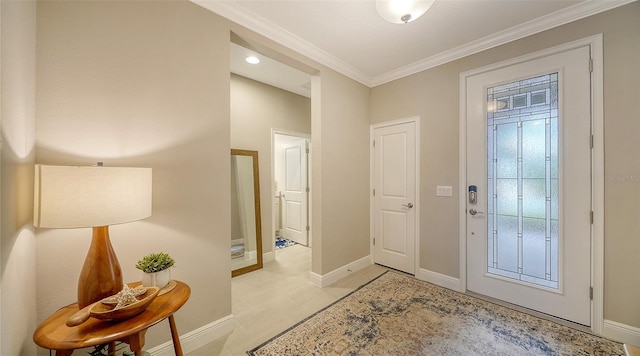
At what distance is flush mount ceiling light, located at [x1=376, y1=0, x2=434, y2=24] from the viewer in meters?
1.51

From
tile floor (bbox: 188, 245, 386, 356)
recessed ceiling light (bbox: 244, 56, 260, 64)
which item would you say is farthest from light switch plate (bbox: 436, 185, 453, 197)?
recessed ceiling light (bbox: 244, 56, 260, 64)

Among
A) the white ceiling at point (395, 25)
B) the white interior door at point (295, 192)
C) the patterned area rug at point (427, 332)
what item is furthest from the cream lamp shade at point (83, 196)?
the white interior door at point (295, 192)

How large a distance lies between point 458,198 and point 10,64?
3465mm

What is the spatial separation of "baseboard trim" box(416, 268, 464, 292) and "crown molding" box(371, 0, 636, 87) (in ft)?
8.44

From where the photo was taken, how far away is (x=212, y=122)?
1893 mm

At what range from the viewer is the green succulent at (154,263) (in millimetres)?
1363

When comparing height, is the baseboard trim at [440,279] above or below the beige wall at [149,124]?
below

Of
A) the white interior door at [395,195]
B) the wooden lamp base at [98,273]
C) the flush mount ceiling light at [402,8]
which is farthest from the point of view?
the white interior door at [395,195]

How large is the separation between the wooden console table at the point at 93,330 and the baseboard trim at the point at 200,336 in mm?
581

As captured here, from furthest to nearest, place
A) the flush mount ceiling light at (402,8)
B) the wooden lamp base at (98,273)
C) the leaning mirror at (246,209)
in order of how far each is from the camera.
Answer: the leaning mirror at (246,209)
the flush mount ceiling light at (402,8)
the wooden lamp base at (98,273)

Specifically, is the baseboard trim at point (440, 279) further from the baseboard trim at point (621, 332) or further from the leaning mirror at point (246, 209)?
the leaning mirror at point (246, 209)

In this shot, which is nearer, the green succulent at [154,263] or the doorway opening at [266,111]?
the green succulent at [154,263]

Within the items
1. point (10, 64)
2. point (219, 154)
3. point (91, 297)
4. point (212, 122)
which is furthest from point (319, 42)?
point (91, 297)

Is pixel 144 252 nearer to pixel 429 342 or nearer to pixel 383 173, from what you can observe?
pixel 429 342
